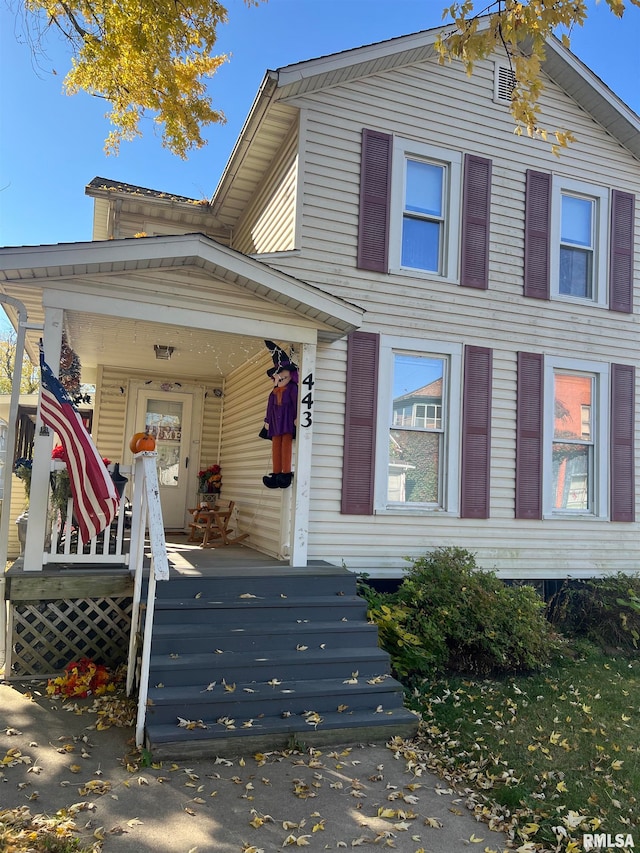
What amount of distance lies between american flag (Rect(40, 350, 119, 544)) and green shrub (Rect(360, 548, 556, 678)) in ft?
8.46

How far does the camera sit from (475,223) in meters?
8.13

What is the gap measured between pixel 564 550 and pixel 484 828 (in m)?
5.33

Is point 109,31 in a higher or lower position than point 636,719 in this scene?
higher

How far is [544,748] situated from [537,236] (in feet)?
21.0

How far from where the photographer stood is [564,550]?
830cm

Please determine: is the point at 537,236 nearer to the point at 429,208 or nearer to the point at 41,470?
the point at 429,208

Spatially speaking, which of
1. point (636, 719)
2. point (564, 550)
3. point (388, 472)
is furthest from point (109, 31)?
point (636, 719)

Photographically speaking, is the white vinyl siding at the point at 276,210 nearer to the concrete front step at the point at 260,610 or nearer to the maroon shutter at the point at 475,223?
the maroon shutter at the point at 475,223

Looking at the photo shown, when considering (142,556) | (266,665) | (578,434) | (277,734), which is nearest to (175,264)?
(142,556)

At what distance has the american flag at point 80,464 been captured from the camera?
526cm

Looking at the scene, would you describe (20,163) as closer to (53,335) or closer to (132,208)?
(132,208)

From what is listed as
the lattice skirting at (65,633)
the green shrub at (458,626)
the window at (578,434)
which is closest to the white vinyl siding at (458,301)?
the window at (578,434)

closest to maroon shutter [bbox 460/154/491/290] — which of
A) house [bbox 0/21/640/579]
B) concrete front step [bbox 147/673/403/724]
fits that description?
house [bbox 0/21/640/579]

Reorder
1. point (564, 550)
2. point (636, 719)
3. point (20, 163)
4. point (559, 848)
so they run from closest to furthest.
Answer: point (559, 848)
point (636, 719)
point (564, 550)
point (20, 163)
